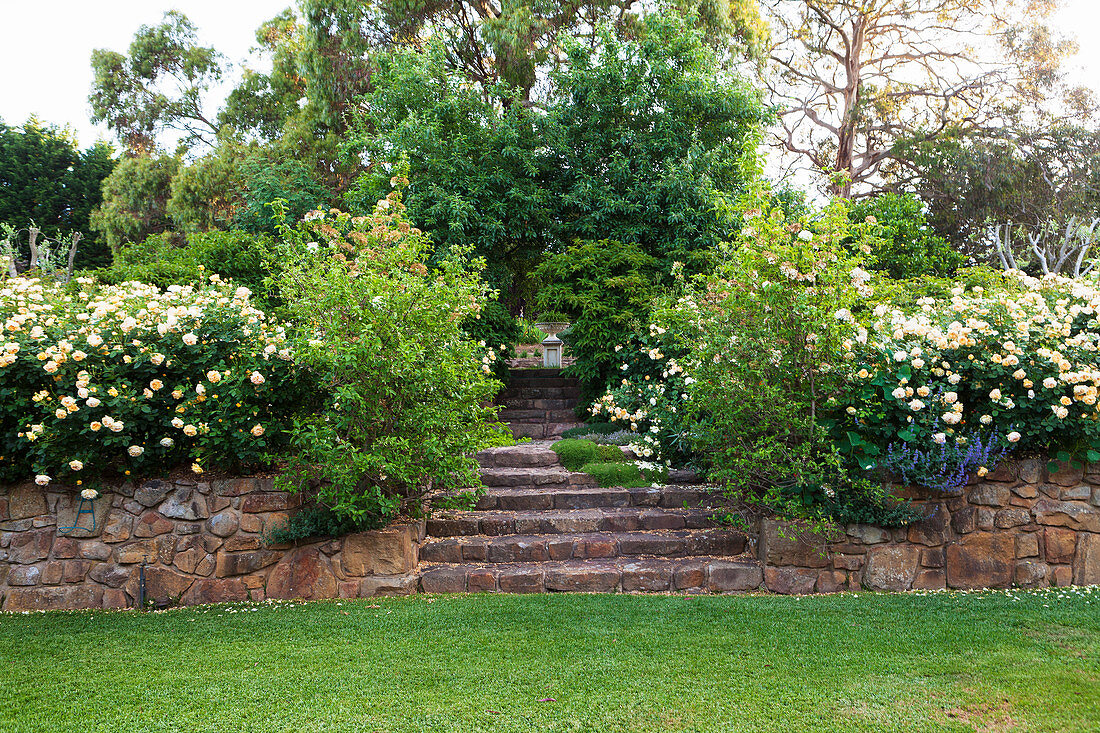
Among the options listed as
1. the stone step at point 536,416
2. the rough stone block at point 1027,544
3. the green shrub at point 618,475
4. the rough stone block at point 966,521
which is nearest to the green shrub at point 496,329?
the stone step at point 536,416

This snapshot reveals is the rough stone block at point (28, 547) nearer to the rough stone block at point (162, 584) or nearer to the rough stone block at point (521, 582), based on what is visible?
the rough stone block at point (162, 584)

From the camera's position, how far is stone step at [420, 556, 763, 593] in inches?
165

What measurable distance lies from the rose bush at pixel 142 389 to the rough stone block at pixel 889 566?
379cm

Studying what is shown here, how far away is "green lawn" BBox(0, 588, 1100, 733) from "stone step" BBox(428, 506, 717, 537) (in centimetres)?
79

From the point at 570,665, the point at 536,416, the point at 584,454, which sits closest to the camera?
the point at 570,665

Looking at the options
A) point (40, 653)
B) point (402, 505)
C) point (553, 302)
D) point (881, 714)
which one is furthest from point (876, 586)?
point (553, 302)

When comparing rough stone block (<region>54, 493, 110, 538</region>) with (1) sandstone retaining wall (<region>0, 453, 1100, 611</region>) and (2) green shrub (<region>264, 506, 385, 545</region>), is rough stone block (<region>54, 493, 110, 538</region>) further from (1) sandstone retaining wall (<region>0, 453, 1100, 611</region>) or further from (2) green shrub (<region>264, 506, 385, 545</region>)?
(2) green shrub (<region>264, 506, 385, 545</region>)

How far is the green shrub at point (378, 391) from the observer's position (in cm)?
395

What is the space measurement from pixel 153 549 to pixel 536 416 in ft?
18.1

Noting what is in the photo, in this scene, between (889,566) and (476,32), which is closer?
(889,566)

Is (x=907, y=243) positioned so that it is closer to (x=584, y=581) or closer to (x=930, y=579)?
(x=930, y=579)

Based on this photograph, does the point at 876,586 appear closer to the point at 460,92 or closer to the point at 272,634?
the point at 272,634

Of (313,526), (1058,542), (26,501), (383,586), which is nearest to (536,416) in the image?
(383,586)

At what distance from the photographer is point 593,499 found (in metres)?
5.19
